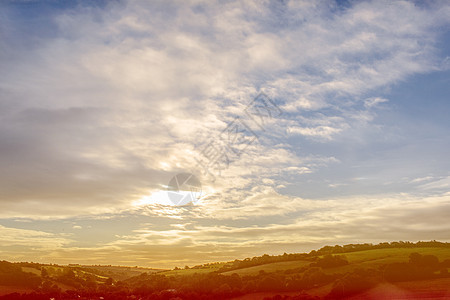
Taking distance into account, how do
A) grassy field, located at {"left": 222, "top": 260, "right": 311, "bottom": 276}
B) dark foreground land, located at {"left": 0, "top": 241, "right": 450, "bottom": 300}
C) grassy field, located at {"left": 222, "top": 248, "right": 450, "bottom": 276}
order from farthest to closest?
grassy field, located at {"left": 222, "top": 260, "right": 311, "bottom": 276}
grassy field, located at {"left": 222, "top": 248, "right": 450, "bottom": 276}
dark foreground land, located at {"left": 0, "top": 241, "right": 450, "bottom": 300}

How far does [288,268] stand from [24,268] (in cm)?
4474

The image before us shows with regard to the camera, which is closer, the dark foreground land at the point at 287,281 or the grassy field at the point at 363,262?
the dark foreground land at the point at 287,281

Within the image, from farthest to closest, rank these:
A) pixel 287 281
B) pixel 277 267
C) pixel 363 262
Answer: pixel 277 267 → pixel 363 262 → pixel 287 281

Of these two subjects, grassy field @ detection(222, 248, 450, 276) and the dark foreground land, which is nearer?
the dark foreground land

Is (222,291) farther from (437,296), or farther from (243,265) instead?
(437,296)

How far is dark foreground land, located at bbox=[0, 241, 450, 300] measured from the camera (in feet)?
161

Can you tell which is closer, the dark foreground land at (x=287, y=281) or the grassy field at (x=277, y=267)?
the dark foreground land at (x=287, y=281)

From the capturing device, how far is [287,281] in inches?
2141

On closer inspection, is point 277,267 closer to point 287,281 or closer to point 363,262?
point 287,281

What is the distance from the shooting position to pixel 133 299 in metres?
58.9

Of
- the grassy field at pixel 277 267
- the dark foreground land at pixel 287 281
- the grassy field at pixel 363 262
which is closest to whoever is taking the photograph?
the dark foreground land at pixel 287 281

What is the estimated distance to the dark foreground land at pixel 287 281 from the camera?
161 ft

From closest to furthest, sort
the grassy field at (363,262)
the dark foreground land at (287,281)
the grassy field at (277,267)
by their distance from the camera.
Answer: the dark foreground land at (287,281) → the grassy field at (363,262) → the grassy field at (277,267)

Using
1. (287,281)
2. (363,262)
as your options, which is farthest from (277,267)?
(363,262)
